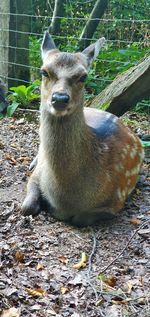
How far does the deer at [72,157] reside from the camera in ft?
14.6

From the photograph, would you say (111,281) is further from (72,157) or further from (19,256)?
(72,157)

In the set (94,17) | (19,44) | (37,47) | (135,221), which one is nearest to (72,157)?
(135,221)

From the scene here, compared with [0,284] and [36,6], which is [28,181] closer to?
[0,284]

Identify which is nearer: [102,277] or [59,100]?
[102,277]

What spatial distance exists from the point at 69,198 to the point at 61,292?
1.36 m

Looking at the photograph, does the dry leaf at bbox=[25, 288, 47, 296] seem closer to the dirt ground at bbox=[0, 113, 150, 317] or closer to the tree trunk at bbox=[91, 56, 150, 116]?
the dirt ground at bbox=[0, 113, 150, 317]

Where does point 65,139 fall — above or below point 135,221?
above

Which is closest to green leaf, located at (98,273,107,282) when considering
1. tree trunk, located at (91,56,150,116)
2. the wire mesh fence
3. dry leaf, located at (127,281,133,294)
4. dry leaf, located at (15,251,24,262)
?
dry leaf, located at (127,281,133,294)

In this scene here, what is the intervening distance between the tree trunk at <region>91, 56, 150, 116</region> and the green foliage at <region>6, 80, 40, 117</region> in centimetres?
148

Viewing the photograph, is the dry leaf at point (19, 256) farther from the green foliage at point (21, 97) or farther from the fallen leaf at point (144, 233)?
the green foliage at point (21, 97)

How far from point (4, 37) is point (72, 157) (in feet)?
14.7

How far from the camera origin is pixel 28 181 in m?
5.35

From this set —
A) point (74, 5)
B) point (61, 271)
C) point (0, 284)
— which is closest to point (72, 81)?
point (61, 271)

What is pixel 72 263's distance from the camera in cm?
405
